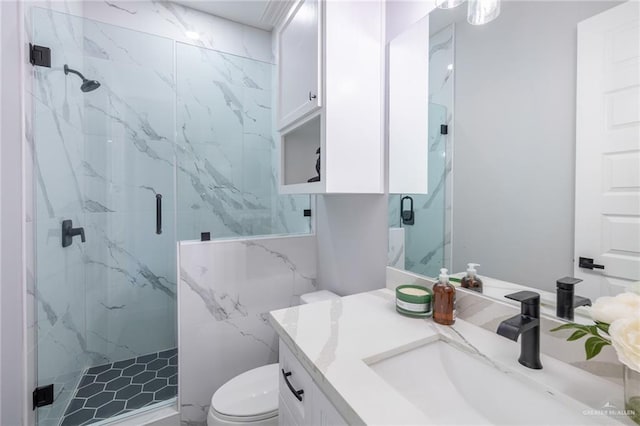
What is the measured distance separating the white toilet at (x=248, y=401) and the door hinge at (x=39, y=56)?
5.55 ft

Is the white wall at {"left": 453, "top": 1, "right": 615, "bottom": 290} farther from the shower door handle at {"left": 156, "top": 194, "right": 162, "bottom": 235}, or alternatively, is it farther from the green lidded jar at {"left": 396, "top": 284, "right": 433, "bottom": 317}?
the shower door handle at {"left": 156, "top": 194, "right": 162, "bottom": 235}

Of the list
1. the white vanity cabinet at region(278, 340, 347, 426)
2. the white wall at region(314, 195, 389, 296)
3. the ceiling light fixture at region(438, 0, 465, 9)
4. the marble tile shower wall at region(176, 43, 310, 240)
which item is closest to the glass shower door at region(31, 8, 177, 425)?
the marble tile shower wall at region(176, 43, 310, 240)

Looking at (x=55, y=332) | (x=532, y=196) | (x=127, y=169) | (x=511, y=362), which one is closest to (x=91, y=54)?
(x=127, y=169)

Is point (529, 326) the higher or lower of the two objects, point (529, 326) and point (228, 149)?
the lower

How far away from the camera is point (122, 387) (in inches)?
66.7

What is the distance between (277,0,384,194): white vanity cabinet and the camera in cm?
110

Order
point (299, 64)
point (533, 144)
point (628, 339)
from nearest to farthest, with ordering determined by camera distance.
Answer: point (628, 339)
point (533, 144)
point (299, 64)

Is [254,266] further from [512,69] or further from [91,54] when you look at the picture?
[91,54]

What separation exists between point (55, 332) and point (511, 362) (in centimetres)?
199

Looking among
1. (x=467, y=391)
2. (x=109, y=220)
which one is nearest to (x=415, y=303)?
(x=467, y=391)

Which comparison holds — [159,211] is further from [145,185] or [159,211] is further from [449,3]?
[449,3]

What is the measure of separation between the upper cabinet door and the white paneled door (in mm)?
779

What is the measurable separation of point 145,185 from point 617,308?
2.20 meters

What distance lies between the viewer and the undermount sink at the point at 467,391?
0.56 m
